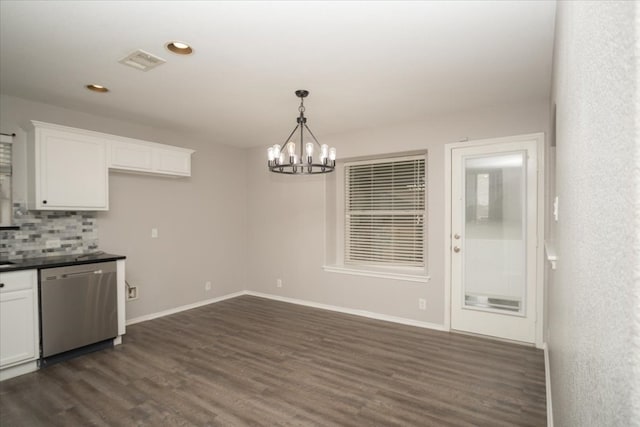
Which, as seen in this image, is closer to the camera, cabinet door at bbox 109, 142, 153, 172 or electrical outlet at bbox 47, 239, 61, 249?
electrical outlet at bbox 47, 239, 61, 249

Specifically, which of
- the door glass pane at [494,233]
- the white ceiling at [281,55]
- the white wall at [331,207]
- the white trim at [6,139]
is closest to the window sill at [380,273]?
the white wall at [331,207]

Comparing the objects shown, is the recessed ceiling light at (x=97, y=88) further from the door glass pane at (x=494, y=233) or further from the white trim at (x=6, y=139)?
the door glass pane at (x=494, y=233)

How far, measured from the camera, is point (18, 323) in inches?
116

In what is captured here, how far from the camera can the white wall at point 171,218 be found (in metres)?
4.02

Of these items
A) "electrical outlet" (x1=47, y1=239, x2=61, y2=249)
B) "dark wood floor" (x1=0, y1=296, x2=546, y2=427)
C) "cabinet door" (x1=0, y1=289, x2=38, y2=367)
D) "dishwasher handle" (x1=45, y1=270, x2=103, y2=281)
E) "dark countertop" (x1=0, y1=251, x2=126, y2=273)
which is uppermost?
"electrical outlet" (x1=47, y1=239, x2=61, y2=249)

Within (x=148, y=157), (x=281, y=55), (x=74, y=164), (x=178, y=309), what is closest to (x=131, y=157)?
(x=148, y=157)

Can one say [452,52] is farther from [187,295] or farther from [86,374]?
[187,295]

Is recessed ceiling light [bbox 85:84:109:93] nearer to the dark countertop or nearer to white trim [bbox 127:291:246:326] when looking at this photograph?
the dark countertop

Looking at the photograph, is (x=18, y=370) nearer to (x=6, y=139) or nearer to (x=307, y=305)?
(x=6, y=139)

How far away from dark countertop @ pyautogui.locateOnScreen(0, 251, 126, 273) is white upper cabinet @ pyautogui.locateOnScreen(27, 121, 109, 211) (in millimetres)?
519

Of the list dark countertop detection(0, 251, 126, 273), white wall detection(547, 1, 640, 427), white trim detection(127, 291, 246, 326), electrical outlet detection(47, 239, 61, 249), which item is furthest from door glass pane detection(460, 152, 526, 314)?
electrical outlet detection(47, 239, 61, 249)

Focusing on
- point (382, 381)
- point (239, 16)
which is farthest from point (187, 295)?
point (239, 16)

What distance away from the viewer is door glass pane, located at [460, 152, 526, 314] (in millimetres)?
3656

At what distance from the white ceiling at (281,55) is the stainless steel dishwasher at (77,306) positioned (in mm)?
1776
